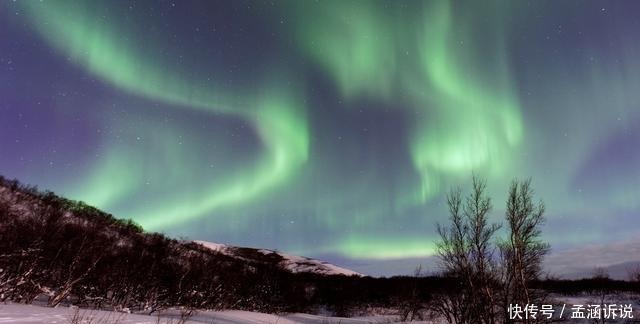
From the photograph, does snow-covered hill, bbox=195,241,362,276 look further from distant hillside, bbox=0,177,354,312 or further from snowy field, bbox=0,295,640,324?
snowy field, bbox=0,295,640,324

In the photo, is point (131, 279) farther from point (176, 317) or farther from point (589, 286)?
point (589, 286)

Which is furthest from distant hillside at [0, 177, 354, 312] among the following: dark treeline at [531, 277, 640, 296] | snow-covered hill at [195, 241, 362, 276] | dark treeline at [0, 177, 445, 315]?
snow-covered hill at [195, 241, 362, 276]

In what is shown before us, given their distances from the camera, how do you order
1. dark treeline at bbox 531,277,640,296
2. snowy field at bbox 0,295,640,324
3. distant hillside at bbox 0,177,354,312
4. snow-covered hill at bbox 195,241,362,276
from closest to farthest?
→ snowy field at bbox 0,295,640,324
distant hillside at bbox 0,177,354,312
dark treeline at bbox 531,277,640,296
snow-covered hill at bbox 195,241,362,276

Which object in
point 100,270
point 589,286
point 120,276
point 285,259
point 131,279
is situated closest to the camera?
point 100,270

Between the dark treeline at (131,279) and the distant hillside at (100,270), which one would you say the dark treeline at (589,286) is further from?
the distant hillside at (100,270)

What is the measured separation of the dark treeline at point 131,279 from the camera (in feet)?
55.6

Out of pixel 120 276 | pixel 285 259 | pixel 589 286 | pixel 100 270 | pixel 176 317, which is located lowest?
pixel 589 286

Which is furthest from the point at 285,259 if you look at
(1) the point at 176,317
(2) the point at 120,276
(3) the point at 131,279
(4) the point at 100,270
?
(1) the point at 176,317

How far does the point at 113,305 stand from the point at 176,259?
46.2 feet

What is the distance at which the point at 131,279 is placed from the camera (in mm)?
22469

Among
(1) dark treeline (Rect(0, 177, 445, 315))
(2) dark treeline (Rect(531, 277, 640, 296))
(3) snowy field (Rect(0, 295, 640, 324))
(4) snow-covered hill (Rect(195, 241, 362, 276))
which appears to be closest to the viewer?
(3) snowy field (Rect(0, 295, 640, 324))

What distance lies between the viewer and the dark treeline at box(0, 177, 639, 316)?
16953 millimetres

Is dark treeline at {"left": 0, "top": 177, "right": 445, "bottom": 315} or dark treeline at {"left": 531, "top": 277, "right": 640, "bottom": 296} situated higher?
dark treeline at {"left": 0, "top": 177, "right": 445, "bottom": 315}

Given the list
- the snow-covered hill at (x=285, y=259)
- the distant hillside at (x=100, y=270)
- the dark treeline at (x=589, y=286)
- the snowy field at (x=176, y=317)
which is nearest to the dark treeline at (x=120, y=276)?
the distant hillside at (x=100, y=270)
